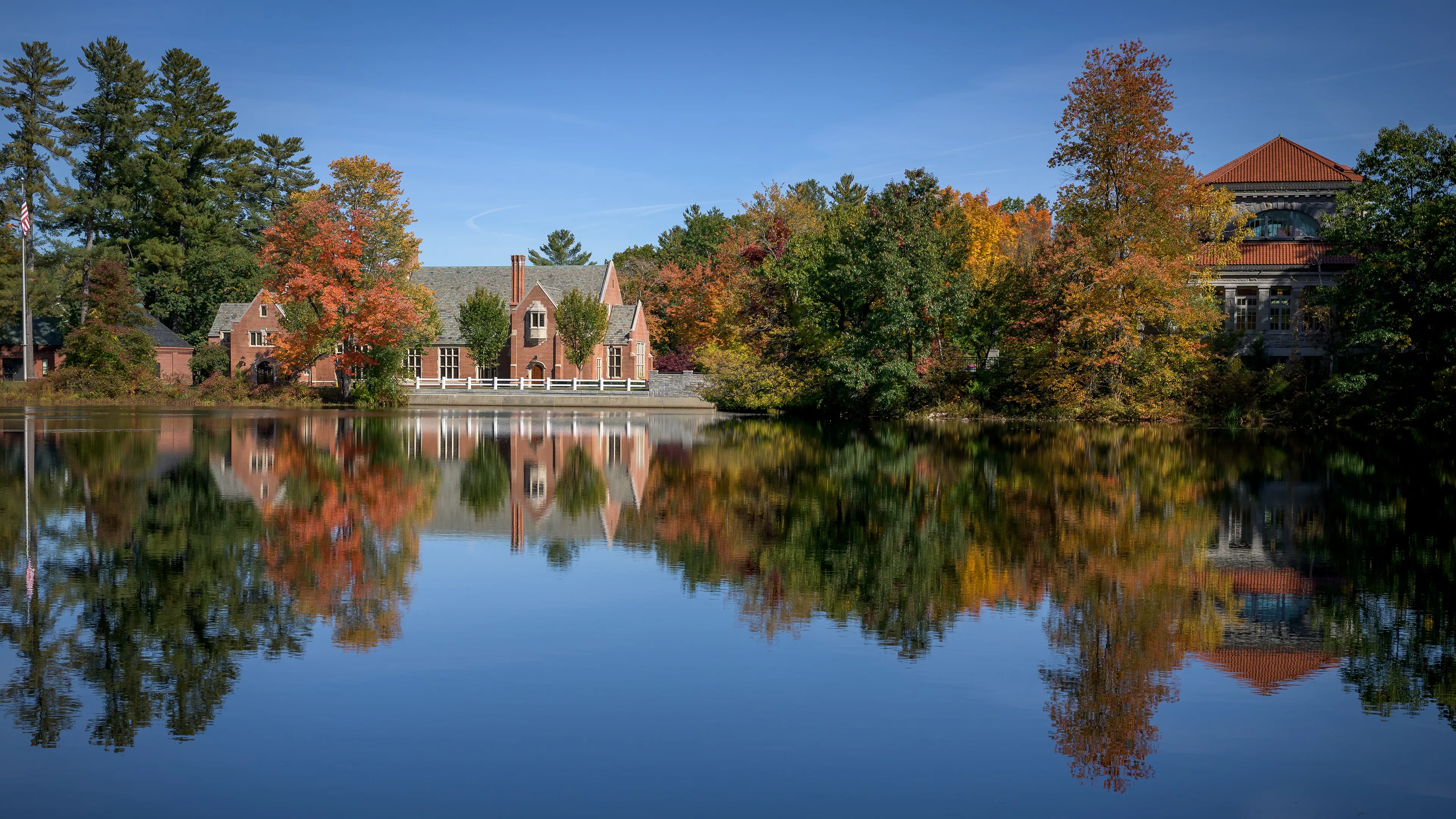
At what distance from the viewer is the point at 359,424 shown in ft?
135

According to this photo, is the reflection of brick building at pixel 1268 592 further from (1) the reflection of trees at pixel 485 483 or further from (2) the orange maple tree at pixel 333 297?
(2) the orange maple tree at pixel 333 297

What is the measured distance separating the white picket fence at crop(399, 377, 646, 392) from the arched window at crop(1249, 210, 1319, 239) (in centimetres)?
3516

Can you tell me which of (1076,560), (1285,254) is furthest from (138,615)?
(1285,254)

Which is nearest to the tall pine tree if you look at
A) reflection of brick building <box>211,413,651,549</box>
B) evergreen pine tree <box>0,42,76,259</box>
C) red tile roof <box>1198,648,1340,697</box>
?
evergreen pine tree <box>0,42,76,259</box>

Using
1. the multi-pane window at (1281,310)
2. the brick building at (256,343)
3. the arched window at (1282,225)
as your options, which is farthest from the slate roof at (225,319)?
the multi-pane window at (1281,310)

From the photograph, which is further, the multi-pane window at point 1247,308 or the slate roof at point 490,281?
the slate roof at point 490,281

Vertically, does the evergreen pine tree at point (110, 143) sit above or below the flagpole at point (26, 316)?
above

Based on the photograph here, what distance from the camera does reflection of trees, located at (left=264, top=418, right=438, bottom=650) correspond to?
30.8ft

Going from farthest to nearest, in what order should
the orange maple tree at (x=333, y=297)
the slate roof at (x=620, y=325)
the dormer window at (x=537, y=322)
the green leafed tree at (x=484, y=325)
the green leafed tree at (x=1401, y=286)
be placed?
the slate roof at (x=620, y=325) → the dormer window at (x=537, y=322) → the green leafed tree at (x=484, y=325) → the orange maple tree at (x=333, y=297) → the green leafed tree at (x=1401, y=286)

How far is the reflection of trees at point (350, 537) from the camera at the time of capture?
940 centimetres

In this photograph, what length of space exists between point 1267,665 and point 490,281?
7662 centimetres

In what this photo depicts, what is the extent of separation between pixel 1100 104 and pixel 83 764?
43.4m

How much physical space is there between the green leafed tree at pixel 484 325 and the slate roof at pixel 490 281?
516 centimetres

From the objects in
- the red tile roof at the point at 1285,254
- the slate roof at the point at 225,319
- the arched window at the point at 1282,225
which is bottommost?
the slate roof at the point at 225,319
